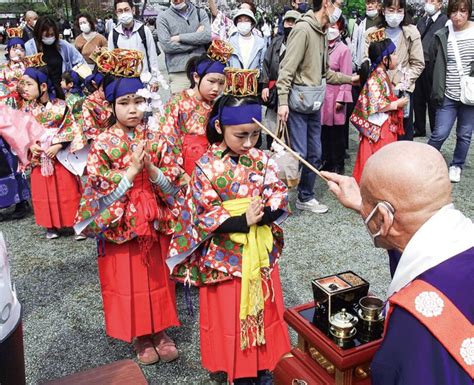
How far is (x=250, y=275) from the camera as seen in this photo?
269 cm

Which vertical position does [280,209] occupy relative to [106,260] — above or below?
above

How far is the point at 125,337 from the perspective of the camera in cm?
317

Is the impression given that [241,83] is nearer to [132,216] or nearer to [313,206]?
[132,216]

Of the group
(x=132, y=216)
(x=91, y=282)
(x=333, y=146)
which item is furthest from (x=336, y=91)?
(x=132, y=216)

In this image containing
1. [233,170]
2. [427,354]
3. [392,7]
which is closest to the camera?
[427,354]

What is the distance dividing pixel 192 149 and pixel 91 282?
1.37 m

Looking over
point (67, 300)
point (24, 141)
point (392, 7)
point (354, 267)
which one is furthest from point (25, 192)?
point (392, 7)

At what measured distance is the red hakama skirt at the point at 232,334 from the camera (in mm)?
2773

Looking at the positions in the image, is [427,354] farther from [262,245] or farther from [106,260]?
[106,260]

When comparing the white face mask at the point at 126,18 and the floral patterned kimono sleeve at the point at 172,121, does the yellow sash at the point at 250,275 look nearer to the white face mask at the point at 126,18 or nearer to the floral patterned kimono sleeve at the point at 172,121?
the floral patterned kimono sleeve at the point at 172,121

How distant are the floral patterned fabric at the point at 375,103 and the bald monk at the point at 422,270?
3890mm

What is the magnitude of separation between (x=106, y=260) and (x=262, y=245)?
1022 millimetres

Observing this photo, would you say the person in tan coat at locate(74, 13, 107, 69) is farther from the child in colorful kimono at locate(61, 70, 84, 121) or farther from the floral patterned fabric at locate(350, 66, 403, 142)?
the floral patterned fabric at locate(350, 66, 403, 142)

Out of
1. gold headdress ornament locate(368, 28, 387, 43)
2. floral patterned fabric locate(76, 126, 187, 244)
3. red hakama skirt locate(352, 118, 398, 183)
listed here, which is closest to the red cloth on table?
floral patterned fabric locate(76, 126, 187, 244)
